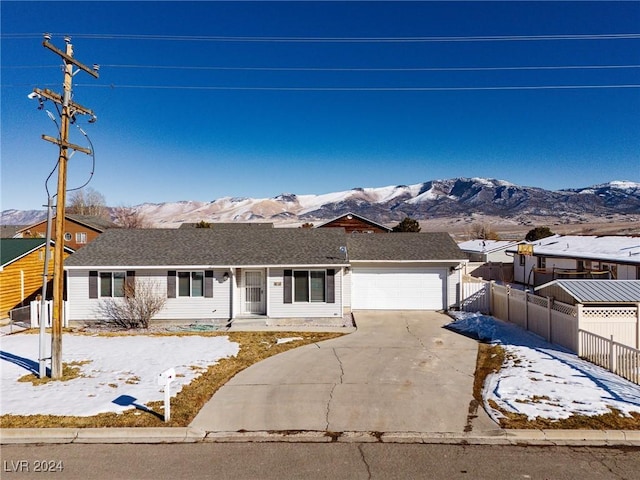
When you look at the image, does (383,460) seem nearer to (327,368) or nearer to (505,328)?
(327,368)

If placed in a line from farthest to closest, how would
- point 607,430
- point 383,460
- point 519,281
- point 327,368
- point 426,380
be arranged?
point 519,281, point 327,368, point 426,380, point 607,430, point 383,460

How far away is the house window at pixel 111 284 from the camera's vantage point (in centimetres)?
1802

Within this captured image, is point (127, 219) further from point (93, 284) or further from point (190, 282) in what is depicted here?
point (190, 282)

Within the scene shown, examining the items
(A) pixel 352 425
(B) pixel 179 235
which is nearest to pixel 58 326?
(A) pixel 352 425

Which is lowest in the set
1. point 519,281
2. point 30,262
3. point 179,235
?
point 519,281

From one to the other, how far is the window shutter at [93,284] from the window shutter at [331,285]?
956cm

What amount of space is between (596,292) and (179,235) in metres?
17.1

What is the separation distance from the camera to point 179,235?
2105cm

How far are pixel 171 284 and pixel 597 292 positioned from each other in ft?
49.9

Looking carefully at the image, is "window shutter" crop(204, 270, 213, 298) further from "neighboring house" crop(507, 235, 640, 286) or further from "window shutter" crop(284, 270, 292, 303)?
"neighboring house" crop(507, 235, 640, 286)

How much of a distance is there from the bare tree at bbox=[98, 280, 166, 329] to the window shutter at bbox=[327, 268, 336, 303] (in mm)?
6838

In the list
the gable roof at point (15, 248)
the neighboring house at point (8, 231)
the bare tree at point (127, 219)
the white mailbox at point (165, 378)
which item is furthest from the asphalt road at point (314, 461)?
the bare tree at point (127, 219)

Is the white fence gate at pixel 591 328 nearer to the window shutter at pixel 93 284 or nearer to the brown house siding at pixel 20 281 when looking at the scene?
the window shutter at pixel 93 284

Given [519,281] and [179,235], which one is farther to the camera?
[519,281]
